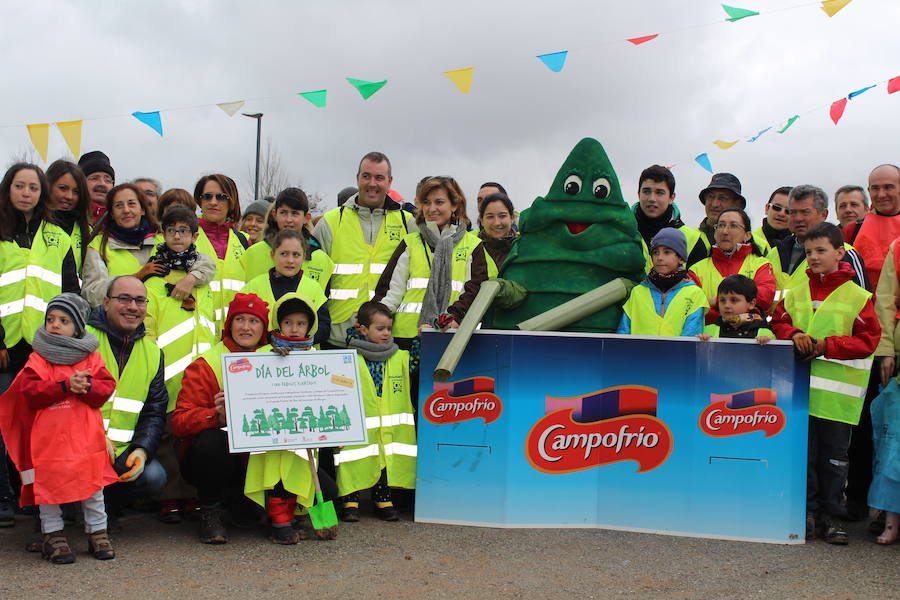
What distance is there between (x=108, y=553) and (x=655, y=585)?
264 cm

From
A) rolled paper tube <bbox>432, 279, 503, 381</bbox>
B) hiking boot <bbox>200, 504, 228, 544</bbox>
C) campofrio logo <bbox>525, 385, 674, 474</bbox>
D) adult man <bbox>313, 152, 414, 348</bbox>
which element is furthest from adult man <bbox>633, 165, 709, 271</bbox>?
hiking boot <bbox>200, 504, 228, 544</bbox>

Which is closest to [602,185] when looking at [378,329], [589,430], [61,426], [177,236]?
[589,430]

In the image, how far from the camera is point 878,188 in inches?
235

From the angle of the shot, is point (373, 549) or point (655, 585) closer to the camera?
point (655, 585)

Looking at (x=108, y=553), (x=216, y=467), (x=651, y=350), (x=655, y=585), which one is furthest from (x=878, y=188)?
(x=108, y=553)

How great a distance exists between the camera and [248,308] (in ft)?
16.2

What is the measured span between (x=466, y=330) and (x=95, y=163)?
11.1 ft

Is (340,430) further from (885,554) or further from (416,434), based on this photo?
(885,554)

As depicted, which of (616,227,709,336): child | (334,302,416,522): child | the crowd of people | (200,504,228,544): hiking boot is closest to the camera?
the crowd of people

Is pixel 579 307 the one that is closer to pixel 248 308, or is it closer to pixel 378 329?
pixel 378 329

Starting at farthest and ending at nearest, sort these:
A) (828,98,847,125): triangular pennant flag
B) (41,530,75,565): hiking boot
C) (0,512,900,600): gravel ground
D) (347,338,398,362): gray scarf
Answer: (828,98,847,125): triangular pennant flag < (347,338,398,362): gray scarf < (41,530,75,565): hiking boot < (0,512,900,600): gravel ground

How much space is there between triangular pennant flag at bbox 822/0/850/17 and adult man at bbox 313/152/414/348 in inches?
150

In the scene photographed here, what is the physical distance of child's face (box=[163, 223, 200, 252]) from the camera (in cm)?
552

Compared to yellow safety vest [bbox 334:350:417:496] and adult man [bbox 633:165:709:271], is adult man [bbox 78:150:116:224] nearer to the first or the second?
yellow safety vest [bbox 334:350:417:496]
